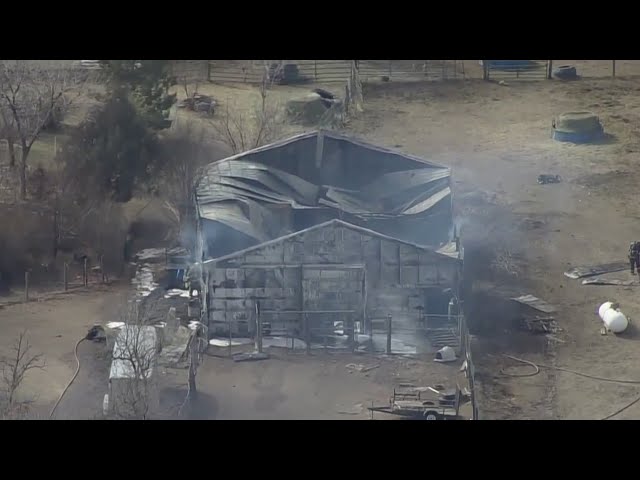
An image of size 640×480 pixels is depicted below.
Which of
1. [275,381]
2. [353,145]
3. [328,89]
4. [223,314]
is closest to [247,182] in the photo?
[353,145]

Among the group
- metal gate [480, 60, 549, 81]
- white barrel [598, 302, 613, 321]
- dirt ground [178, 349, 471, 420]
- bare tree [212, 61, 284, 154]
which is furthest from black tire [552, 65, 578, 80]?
dirt ground [178, 349, 471, 420]

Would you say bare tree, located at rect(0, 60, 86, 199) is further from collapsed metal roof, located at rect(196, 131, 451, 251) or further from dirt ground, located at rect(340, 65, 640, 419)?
dirt ground, located at rect(340, 65, 640, 419)

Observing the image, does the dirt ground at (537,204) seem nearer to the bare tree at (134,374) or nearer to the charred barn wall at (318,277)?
the charred barn wall at (318,277)

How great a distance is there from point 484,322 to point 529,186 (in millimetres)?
9468

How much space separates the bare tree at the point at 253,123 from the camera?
3372cm

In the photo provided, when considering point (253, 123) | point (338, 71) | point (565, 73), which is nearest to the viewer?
point (253, 123)

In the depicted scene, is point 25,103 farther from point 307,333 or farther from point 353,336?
point 353,336

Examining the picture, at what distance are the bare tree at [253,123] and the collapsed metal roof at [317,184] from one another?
A: 4.37 metres

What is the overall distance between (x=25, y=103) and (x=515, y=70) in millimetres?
18586

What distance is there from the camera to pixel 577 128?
3653 centimetres

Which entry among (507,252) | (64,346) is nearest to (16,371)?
(64,346)

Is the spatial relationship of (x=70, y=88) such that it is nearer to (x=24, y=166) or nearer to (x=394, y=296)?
(x=24, y=166)

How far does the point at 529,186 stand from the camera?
1304 inches

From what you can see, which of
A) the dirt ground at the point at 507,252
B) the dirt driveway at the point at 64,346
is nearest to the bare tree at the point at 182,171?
the dirt driveway at the point at 64,346
